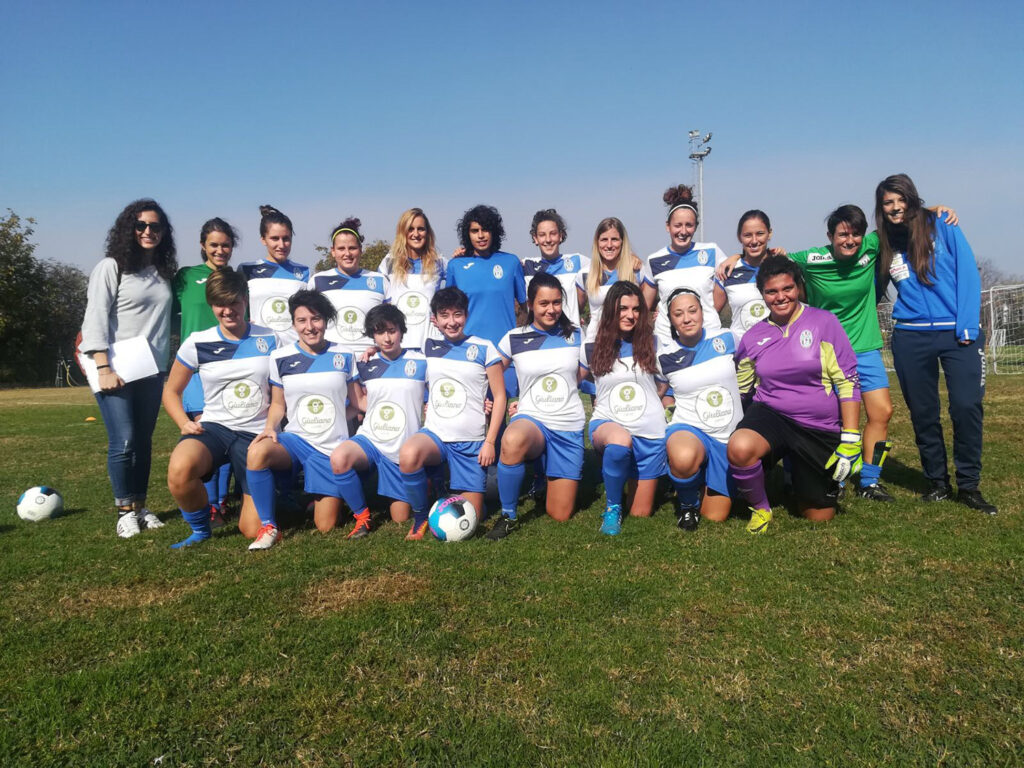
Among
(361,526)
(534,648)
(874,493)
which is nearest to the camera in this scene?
(534,648)

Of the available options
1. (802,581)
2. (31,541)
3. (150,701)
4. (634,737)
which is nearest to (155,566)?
(31,541)

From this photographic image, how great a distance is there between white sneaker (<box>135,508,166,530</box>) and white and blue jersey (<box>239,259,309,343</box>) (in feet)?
5.38

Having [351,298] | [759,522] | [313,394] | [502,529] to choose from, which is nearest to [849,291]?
[759,522]

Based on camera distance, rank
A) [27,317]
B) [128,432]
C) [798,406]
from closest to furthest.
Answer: [798,406] < [128,432] < [27,317]

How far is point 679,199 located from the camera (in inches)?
216

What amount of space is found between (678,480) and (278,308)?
11.0 feet

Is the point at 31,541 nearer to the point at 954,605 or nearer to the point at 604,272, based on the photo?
the point at 604,272

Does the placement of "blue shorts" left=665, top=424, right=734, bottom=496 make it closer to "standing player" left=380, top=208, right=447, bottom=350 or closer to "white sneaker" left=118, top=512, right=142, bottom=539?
"standing player" left=380, top=208, right=447, bottom=350

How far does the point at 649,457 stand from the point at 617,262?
178 centimetres

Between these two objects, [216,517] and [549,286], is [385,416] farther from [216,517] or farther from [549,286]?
[216,517]

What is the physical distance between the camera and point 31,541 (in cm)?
448

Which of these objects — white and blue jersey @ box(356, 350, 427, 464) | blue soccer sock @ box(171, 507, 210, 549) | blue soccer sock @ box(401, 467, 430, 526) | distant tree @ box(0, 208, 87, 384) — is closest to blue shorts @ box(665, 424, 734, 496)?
blue soccer sock @ box(401, 467, 430, 526)

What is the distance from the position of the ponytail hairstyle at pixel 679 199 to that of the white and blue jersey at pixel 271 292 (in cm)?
307

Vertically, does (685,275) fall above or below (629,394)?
above
